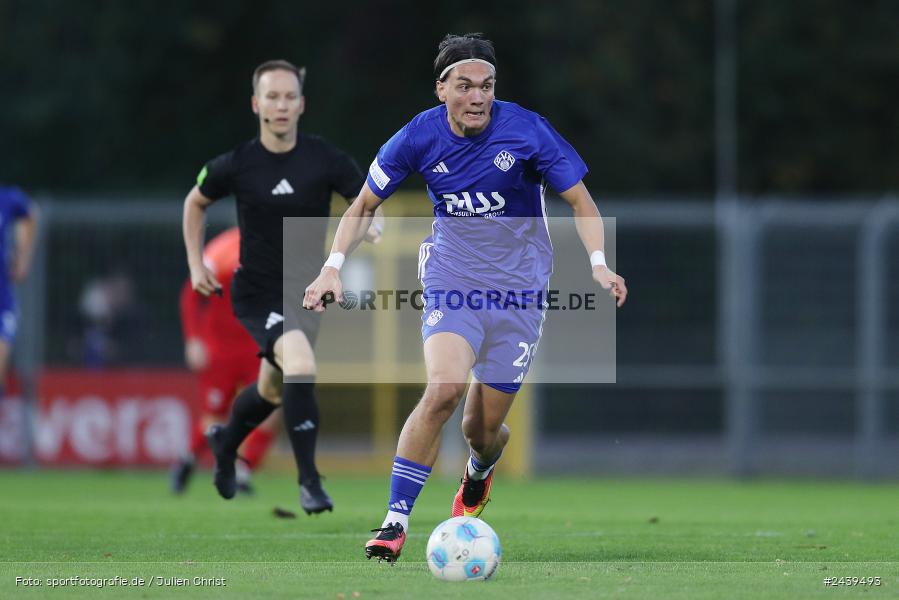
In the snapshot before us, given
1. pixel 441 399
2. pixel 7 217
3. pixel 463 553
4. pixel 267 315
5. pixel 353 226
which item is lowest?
pixel 463 553

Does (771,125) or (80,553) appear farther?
(771,125)

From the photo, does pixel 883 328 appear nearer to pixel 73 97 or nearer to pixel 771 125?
pixel 771 125

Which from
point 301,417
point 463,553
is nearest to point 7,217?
point 301,417

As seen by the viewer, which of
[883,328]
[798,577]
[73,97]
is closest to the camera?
[798,577]

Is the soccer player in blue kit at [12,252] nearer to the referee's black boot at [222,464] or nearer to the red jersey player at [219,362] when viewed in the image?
the red jersey player at [219,362]

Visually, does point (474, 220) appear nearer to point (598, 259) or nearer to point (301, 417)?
point (598, 259)

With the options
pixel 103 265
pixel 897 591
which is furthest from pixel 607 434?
pixel 897 591

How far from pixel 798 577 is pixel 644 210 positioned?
10733 mm

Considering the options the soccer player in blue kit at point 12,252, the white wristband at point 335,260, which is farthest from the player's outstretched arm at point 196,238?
the soccer player in blue kit at point 12,252

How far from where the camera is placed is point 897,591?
6750 millimetres

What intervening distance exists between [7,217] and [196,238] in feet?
11.0

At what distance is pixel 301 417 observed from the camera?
9.87 meters

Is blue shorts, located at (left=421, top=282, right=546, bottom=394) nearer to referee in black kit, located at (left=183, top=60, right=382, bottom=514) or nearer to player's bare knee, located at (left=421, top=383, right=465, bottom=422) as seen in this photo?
player's bare knee, located at (left=421, top=383, right=465, bottom=422)

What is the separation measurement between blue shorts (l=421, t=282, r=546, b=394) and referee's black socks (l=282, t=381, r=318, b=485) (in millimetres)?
1670
